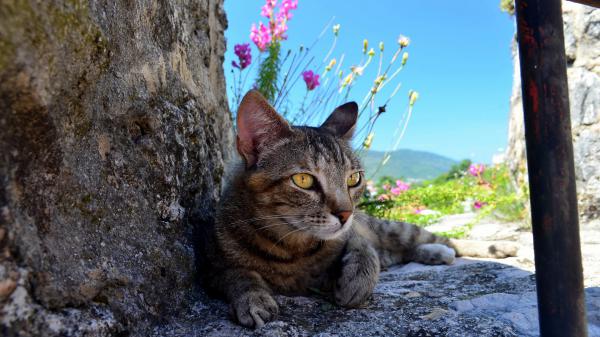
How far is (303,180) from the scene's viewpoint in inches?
77.3

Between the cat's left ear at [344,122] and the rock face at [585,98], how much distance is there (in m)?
3.85

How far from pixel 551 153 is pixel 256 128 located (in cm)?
133

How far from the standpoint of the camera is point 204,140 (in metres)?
2.31

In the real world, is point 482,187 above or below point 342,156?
above

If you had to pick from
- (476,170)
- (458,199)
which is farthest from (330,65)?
(476,170)

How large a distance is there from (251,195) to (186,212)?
1.02ft

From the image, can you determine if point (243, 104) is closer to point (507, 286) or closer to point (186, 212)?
point (186, 212)

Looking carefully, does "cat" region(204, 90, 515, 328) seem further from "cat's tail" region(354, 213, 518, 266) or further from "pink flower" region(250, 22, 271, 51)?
"pink flower" region(250, 22, 271, 51)

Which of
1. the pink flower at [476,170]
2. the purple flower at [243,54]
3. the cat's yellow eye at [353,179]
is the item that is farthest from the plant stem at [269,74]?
the pink flower at [476,170]

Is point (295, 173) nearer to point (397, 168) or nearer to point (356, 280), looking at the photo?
point (356, 280)

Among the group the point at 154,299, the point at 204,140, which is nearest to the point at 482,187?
the point at 204,140

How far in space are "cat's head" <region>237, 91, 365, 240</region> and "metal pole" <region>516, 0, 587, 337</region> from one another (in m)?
0.93

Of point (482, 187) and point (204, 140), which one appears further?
point (482, 187)

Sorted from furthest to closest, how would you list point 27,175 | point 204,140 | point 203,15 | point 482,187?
point 482,187 < point 203,15 < point 204,140 < point 27,175
